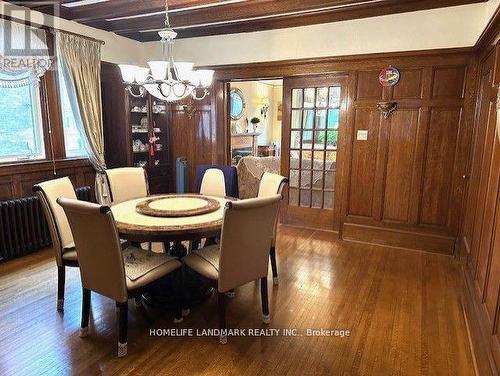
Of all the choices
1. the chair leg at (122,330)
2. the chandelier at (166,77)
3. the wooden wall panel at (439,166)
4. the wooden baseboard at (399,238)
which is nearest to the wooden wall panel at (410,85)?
the wooden wall panel at (439,166)

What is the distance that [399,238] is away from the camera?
4.00 meters

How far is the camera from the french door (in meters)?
4.30

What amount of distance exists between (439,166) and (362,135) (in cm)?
90

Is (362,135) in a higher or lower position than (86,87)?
lower

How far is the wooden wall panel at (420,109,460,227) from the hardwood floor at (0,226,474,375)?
705mm

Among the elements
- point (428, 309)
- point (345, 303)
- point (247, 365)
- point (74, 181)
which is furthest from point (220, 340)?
point (74, 181)

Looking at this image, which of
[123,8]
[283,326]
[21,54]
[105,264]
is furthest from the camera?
[123,8]

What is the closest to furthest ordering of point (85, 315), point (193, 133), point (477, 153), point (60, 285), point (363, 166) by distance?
1. point (85, 315)
2. point (60, 285)
3. point (477, 153)
4. point (363, 166)
5. point (193, 133)

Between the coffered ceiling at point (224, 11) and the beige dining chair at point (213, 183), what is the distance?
5.60 ft

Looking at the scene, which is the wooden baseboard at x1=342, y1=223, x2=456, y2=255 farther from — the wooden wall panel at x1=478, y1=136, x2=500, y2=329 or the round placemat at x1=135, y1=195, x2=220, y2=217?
the round placemat at x1=135, y1=195, x2=220, y2=217

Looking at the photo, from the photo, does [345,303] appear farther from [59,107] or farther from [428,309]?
[59,107]

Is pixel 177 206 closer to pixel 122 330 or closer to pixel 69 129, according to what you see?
pixel 122 330

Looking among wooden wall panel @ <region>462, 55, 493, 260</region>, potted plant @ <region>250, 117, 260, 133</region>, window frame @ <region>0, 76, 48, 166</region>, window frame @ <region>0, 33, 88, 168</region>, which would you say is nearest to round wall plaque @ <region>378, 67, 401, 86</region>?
wooden wall panel @ <region>462, 55, 493, 260</region>

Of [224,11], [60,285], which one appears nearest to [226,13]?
[224,11]
